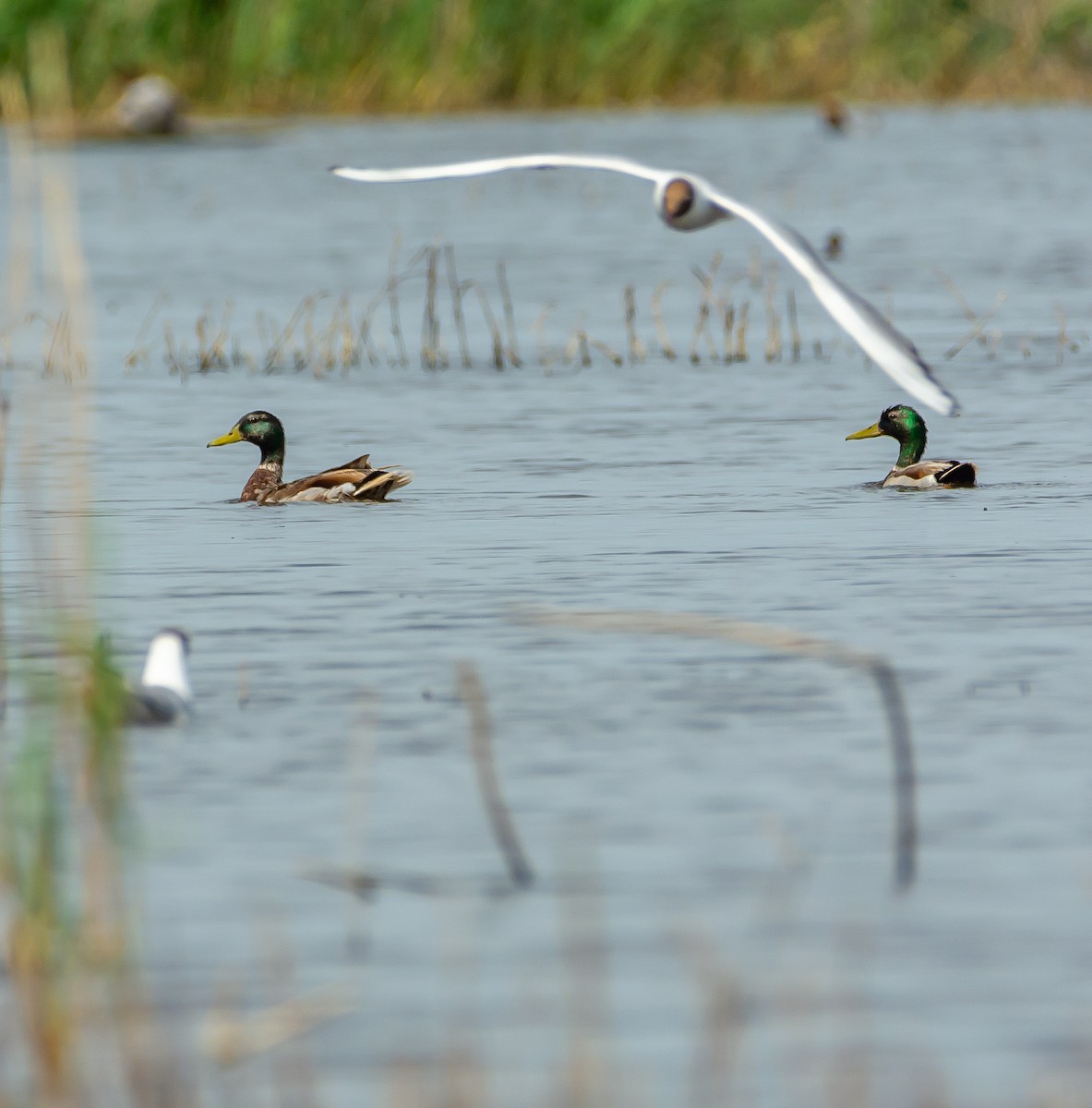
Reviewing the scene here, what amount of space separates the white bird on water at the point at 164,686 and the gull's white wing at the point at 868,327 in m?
2.17

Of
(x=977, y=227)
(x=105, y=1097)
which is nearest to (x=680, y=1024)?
(x=105, y=1097)

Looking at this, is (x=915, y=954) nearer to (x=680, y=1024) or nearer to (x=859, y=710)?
(x=680, y=1024)

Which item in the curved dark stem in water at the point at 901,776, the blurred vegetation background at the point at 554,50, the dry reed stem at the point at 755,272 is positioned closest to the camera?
the curved dark stem in water at the point at 901,776

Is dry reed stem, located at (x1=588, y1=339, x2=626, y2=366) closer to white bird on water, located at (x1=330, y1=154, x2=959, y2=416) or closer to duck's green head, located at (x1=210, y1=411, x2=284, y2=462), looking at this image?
duck's green head, located at (x1=210, y1=411, x2=284, y2=462)

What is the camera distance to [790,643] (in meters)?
10.1

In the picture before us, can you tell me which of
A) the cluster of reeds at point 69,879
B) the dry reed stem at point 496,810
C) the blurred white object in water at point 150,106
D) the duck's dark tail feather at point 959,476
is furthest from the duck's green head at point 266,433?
the blurred white object in water at point 150,106

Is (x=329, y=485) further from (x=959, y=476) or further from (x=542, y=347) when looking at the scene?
(x=542, y=347)

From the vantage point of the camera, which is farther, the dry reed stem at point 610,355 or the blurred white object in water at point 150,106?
the blurred white object in water at point 150,106

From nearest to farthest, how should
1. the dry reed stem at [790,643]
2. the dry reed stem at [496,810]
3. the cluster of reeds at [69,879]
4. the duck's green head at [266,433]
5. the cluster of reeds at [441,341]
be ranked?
the cluster of reeds at [69,879], the dry reed stem at [496,810], the dry reed stem at [790,643], the duck's green head at [266,433], the cluster of reeds at [441,341]

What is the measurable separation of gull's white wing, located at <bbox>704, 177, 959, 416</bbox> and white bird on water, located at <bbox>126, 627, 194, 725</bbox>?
2167 millimetres

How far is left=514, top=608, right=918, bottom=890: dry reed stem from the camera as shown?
26.2ft

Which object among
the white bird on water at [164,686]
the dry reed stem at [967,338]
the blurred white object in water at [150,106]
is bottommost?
the dry reed stem at [967,338]

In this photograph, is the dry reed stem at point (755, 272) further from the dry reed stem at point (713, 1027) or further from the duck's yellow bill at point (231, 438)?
the dry reed stem at point (713, 1027)

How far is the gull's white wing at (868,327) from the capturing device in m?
8.93
